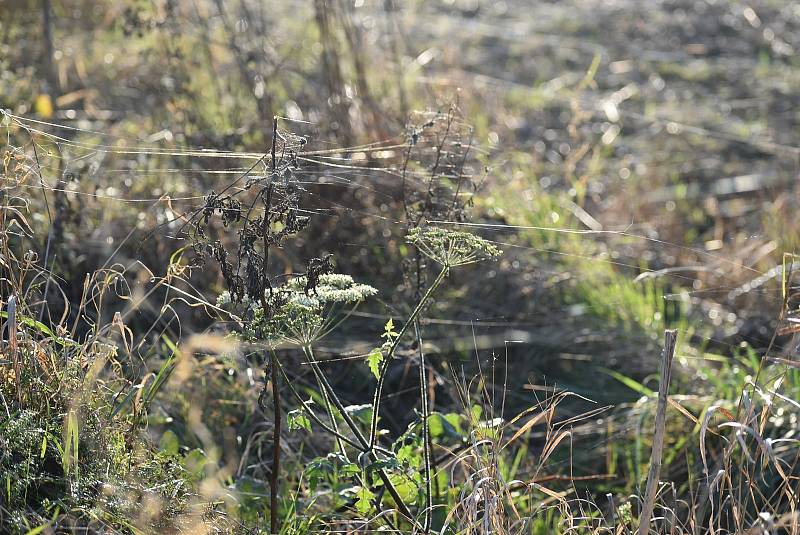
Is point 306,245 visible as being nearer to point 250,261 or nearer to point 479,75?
point 250,261

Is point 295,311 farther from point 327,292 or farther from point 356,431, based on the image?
point 356,431

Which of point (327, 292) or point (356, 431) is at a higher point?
point (327, 292)

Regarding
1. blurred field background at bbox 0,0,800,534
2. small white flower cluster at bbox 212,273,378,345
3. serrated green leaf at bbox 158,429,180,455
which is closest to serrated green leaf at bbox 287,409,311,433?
blurred field background at bbox 0,0,800,534

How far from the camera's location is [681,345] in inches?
146

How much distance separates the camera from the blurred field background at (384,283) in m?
2.10

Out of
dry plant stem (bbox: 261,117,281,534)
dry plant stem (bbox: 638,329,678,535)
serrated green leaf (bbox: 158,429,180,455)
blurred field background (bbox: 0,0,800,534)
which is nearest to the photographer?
dry plant stem (bbox: 638,329,678,535)

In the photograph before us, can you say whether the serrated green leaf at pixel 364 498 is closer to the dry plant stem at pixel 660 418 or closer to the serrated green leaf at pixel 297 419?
the serrated green leaf at pixel 297 419

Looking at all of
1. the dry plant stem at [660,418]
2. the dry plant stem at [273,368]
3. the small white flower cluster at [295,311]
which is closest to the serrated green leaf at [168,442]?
the dry plant stem at [273,368]

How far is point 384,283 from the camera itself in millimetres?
3734

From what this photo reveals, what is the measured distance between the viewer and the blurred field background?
6.89ft

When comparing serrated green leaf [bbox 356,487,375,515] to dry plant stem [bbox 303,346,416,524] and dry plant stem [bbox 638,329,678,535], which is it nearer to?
dry plant stem [bbox 303,346,416,524]

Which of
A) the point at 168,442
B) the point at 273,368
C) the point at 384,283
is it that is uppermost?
the point at 273,368

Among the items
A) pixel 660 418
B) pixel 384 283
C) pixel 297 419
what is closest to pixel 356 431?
pixel 297 419

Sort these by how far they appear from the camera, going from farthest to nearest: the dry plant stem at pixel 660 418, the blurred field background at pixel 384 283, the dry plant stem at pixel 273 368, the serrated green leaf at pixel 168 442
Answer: the serrated green leaf at pixel 168 442 < the blurred field background at pixel 384 283 < the dry plant stem at pixel 273 368 < the dry plant stem at pixel 660 418
